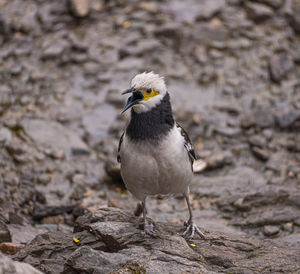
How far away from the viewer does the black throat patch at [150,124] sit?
235 inches

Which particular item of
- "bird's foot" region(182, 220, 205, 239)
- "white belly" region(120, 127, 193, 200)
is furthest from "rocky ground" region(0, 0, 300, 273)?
"white belly" region(120, 127, 193, 200)

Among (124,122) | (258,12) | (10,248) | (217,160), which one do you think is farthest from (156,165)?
(258,12)

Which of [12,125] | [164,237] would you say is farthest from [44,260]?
[12,125]

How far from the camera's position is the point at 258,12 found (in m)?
13.2

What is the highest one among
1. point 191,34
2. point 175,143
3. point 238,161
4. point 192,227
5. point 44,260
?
point 175,143

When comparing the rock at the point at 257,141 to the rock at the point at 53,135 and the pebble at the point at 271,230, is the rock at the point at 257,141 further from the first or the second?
the rock at the point at 53,135

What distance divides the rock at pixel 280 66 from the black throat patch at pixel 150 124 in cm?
629

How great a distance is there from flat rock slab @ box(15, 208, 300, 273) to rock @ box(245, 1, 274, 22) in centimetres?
805

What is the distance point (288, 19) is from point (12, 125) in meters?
7.56

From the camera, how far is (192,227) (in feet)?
21.4

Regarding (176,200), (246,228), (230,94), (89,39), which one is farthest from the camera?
(89,39)

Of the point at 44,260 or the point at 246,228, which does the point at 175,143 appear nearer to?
the point at 44,260

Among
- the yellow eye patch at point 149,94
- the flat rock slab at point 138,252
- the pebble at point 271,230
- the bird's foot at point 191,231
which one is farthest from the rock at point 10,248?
the pebble at point 271,230

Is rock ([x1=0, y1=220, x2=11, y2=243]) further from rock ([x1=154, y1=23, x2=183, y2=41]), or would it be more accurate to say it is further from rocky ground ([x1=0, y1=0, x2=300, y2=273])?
rock ([x1=154, y1=23, x2=183, y2=41])
